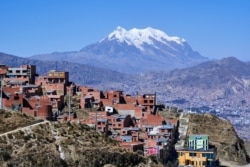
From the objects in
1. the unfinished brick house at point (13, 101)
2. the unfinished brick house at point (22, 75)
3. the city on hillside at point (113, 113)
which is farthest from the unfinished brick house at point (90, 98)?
the unfinished brick house at point (13, 101)

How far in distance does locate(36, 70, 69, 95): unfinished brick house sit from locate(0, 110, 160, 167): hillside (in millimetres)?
17739

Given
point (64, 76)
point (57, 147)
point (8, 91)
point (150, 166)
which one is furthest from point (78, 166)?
point (64, 76)

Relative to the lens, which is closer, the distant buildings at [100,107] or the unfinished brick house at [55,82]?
the distant buildings at [100,107]

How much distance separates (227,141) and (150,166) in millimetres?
23104

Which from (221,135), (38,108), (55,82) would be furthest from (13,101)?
(221,135)

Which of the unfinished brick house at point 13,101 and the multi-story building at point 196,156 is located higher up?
the unfinished brick house at point 13,101

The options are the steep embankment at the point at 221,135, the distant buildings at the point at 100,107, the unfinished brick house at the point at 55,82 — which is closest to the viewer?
the distant buildings at the point at 100,107

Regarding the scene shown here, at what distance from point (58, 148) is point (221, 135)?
3238 cm

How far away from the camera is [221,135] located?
91812 mm

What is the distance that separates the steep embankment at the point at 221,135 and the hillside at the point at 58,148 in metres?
19.0

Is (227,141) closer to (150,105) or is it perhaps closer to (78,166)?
(150,105)

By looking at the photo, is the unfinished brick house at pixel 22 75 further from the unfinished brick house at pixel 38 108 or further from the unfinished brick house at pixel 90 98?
the unfinished brick house at pixel 38 108

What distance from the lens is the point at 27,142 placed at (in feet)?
215

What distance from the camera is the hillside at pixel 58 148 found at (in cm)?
6309
